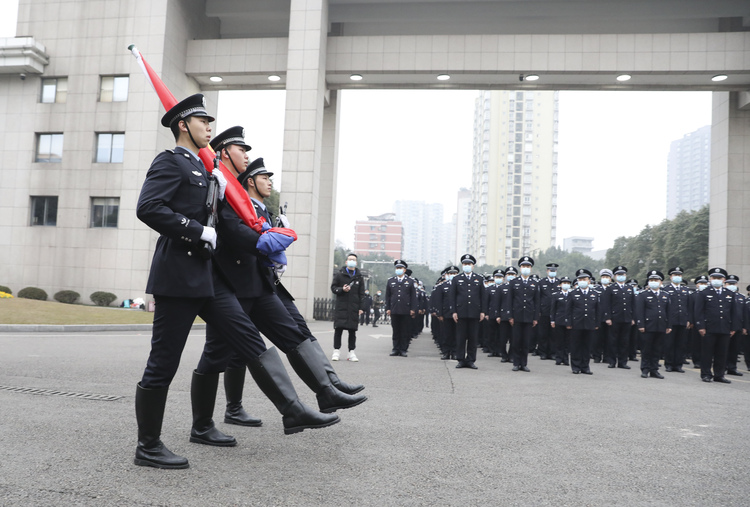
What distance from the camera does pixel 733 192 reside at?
2622cm

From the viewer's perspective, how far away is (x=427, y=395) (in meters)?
7.11

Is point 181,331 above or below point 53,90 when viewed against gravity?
below

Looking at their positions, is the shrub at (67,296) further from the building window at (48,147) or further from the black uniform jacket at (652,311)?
the black uniform jacket at (652,311)

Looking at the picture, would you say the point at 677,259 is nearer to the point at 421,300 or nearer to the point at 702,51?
the point at 702,51

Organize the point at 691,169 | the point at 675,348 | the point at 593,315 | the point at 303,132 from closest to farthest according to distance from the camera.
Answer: the point at 593,315 < the point at 675,348 < the point at 303,132 < the point at 691,169

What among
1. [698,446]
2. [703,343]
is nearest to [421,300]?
[703,343]

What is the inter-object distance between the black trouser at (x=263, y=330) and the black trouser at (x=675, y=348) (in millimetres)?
10670

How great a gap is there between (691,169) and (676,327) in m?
202

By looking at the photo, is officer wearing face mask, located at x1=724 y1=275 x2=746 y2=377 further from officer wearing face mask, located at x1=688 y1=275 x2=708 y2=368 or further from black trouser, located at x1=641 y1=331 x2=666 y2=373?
black trouser, located at x1=641 y1=331 x2=666 y2=373

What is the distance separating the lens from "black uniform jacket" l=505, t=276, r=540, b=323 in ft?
37.2

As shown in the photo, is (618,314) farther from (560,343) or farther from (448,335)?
(448,335)

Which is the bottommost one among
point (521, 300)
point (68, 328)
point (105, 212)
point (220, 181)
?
point (68, 328)

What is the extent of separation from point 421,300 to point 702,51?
1608cm

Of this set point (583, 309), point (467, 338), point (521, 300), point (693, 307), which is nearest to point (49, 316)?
point (467, 338)
